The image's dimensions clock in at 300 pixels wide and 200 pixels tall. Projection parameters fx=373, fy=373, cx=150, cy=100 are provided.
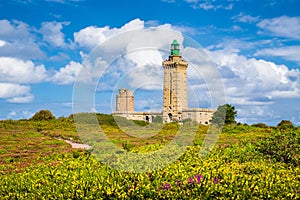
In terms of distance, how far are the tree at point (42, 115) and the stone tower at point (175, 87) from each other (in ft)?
84.4

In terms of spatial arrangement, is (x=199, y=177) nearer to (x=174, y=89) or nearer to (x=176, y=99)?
(x=174, y=89)

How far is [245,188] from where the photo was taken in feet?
27.7

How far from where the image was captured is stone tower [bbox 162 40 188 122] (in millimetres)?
68688

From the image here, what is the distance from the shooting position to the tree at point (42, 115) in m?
45.9

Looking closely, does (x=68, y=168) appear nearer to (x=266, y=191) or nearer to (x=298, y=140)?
(x=266, y=191)

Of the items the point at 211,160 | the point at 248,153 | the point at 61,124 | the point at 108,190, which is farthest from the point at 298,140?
the point at 61,124

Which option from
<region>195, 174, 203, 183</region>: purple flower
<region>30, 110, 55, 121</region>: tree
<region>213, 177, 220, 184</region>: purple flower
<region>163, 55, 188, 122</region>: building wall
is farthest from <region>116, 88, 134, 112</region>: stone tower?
<region>163, 55, 188, 122</region>: building wall

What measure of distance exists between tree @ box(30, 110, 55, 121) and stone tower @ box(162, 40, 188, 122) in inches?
1013

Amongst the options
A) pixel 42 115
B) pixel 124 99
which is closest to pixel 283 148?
pixel 124 99

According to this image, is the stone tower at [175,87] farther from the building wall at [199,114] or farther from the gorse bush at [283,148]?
the gorse bush at [283,148]

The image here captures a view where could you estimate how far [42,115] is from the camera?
46.6 m

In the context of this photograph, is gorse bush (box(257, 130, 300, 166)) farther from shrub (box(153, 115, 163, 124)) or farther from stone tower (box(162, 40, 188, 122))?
shrub (box(153, 115, 163, 124))

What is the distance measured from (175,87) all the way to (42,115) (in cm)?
2880

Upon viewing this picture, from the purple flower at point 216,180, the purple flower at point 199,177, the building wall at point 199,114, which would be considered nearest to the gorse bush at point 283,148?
the purple flower at point 216,180
